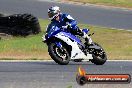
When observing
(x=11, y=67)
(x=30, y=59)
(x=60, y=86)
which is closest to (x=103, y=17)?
(x=30, y=59)

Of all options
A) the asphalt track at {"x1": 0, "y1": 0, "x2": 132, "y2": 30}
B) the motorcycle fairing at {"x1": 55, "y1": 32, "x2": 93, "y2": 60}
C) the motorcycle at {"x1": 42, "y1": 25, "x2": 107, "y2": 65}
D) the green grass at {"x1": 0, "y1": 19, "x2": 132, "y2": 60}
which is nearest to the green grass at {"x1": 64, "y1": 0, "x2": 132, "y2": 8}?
the asphalt track at {"x1": 0, "y1": 0, "x2": 132, "y2": 30}

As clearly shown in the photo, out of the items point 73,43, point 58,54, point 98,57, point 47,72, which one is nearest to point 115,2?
point 98,57

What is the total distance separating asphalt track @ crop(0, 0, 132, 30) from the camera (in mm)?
29844

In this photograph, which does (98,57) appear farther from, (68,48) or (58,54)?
(58,54)

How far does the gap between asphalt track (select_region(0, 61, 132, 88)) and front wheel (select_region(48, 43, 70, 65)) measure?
150 mm

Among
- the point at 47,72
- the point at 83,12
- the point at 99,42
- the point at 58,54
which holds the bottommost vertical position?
the point at 83,12

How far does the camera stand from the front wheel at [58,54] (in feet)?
47.3

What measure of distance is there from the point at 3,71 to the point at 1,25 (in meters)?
10.9

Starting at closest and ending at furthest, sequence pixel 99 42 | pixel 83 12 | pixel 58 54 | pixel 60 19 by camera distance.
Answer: pixel 58 54
pixel 60 19
pixel 99 42
pixel 83 12

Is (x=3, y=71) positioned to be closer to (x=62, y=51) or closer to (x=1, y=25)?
(x=62, y=51)

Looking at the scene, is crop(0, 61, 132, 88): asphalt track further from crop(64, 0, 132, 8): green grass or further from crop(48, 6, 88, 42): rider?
crop(64, 0, 132, 8): green grass

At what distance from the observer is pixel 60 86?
10750mm

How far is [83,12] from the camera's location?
32156 mm

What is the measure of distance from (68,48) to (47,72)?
2.32 meters
